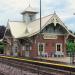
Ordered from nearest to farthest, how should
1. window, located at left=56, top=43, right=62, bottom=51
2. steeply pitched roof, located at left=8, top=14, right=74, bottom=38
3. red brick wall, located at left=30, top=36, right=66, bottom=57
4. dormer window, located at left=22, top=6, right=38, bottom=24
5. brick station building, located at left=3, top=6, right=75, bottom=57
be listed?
steeply pitched roof, located at left=8, top=14, right=74, bottom=38 < brick station building, located at left=3, top=6, right=75, bottom=57 < red brick wall, located at left=30, top=36, right=66, bottom=57 < window, located at left=56, top=43, right=62, bottom=51 < dormer window, located at left=22, top=6, right=38, bottom=24

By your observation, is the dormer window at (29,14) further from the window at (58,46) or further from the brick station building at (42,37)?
the window at (58,46)

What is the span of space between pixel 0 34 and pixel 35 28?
40666mm

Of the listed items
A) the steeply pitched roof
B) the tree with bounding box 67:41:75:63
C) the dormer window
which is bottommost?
the tree with bounding box 67:41:75:63

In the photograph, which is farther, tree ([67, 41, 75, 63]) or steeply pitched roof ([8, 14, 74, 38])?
steeply pitched roof ([8, 14, 74, 38])

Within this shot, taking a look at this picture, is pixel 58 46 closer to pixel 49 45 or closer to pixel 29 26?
pixel 49 45

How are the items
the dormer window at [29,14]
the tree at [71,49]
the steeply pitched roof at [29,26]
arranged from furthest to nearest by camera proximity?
the dormer window at [29,14] < the steeply pitched roof at [29,26] < the tree at [71,49]

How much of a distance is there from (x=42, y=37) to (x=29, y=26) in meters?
4.51

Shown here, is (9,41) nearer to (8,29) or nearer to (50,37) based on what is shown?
(8,29)

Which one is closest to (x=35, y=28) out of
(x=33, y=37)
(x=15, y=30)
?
(x=33, y=37)

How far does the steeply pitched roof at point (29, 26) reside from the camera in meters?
45.1

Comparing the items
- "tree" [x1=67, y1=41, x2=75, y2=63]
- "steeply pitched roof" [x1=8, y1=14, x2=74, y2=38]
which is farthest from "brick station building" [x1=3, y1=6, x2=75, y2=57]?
"tree" [x1=67, y1=41, x2=75, y2=63]

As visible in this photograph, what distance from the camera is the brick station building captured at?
4583 centimetres

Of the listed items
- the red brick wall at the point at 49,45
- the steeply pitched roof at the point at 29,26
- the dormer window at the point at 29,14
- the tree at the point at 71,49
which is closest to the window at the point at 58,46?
the red brick wall at the point at 49,45

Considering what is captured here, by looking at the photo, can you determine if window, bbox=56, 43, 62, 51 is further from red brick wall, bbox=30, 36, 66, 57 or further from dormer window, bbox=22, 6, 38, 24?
dormer window, bbox=22, 6, 38, 24
